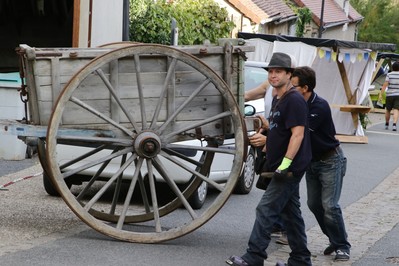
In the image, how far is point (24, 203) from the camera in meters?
10.4

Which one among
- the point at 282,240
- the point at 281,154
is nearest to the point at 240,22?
the point at 282,240

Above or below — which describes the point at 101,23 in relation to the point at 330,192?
above

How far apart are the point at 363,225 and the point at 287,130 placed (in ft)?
11.2

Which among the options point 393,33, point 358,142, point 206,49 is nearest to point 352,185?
point 206,49

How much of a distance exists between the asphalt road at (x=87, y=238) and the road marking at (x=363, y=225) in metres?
0.06

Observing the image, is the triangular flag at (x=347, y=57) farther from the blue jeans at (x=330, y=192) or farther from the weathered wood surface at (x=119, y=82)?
the blue jeans at (x=330, y=192)

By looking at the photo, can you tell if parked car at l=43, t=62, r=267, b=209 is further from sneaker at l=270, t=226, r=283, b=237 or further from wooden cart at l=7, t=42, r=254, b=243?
wooden cart at l=7, t=42, r=254, b=243

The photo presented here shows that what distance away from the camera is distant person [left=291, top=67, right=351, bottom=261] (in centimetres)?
823

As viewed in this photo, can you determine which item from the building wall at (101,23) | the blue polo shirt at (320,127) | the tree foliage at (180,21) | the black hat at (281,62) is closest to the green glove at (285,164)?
the black hat at (281,62)

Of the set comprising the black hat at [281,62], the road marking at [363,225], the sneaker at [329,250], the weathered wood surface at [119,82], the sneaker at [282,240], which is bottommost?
the road marking at [363,225]

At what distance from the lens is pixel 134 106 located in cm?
848

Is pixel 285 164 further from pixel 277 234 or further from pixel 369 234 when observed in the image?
pixel 369 234

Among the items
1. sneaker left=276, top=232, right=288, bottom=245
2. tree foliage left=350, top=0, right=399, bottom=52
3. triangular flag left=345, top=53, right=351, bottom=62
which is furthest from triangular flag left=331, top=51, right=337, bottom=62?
tree foliage left=350, top=0, right=399, bottom=52

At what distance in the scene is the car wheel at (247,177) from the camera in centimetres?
1212
